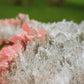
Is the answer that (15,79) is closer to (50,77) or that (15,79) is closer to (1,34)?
(50,77)

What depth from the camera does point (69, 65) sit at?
179 cm

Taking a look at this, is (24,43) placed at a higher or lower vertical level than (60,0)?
lower

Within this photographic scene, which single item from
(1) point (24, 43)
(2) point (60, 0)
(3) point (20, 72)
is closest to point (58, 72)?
(3) point (20, 72)

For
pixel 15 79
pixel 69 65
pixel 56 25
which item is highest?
pixel 56 25

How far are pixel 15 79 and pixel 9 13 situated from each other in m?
7.25

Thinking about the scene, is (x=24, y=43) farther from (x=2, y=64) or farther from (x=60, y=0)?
(x=60, y=0)

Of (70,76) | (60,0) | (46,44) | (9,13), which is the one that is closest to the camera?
(70,76)

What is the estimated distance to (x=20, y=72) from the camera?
1756mm

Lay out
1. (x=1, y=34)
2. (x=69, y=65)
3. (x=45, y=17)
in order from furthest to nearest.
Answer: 1. (x=45, y=17)
2. (x=1, y=34)
3. (x=69, y=65)

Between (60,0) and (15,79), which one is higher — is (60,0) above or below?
above

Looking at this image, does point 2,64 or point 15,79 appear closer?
point 15,79

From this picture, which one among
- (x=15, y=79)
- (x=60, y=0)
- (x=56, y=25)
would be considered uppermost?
(x=60, y=0)

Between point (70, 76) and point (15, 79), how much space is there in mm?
424

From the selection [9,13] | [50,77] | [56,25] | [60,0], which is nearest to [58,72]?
[50,77]
